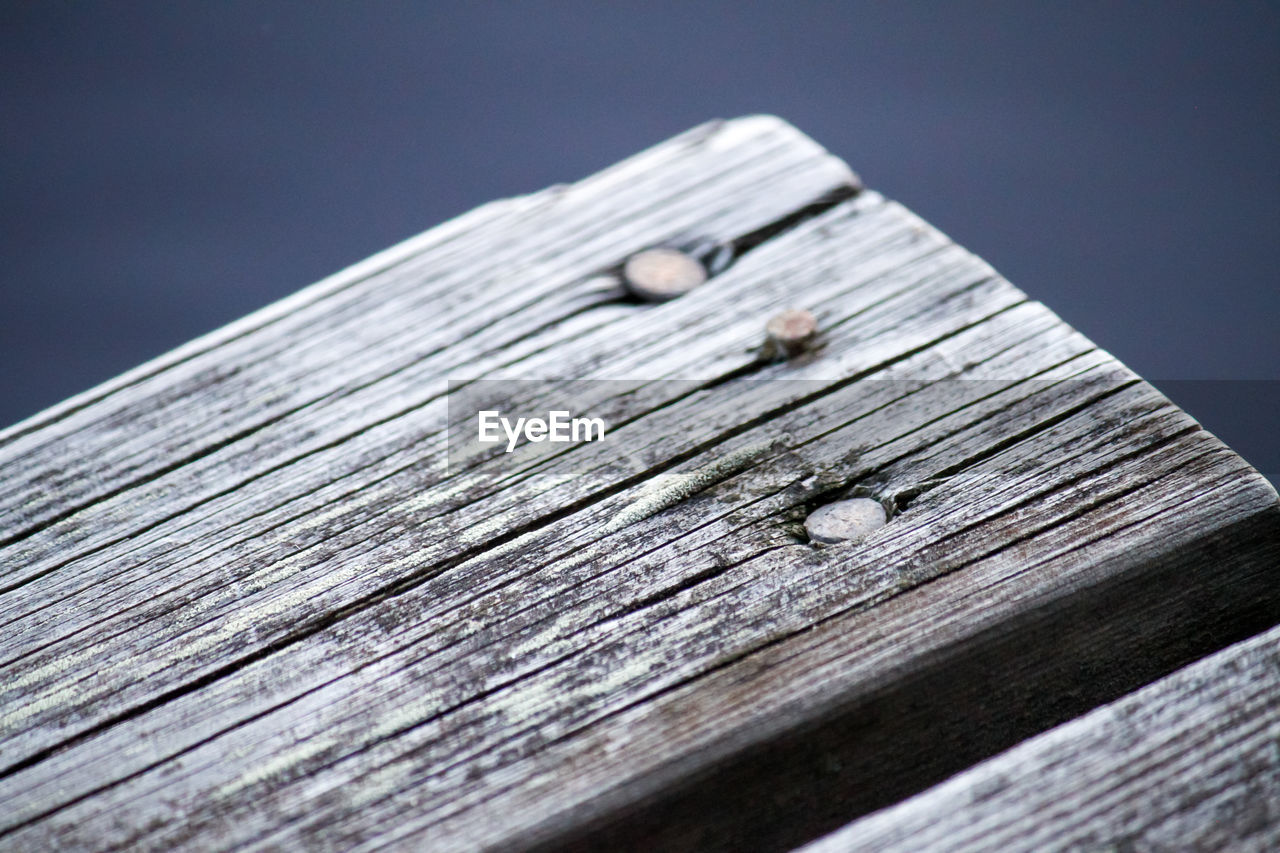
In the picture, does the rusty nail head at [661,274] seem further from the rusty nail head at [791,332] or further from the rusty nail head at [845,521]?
the rusty nail head at [845,521]

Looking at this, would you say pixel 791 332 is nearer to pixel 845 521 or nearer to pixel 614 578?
pixel 845 521

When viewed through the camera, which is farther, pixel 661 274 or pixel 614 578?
pixel 661 274

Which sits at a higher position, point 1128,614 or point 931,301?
point 931,301

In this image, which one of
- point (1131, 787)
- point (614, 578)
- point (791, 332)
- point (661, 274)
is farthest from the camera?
point (661, 274)

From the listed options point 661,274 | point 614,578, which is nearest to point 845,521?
point 614,578

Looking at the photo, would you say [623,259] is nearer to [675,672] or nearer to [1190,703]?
[675,672]

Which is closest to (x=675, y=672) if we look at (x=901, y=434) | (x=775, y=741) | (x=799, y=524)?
(x=775, y=741)

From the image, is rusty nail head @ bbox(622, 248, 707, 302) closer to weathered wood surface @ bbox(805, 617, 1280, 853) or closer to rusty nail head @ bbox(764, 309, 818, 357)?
rusty nail head @ bbox(764, 309, 818, 357)

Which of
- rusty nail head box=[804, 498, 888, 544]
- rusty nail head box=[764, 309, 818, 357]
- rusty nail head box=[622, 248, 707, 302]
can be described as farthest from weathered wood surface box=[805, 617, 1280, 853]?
rusty nail head box=[622, 248, 707, 302]
